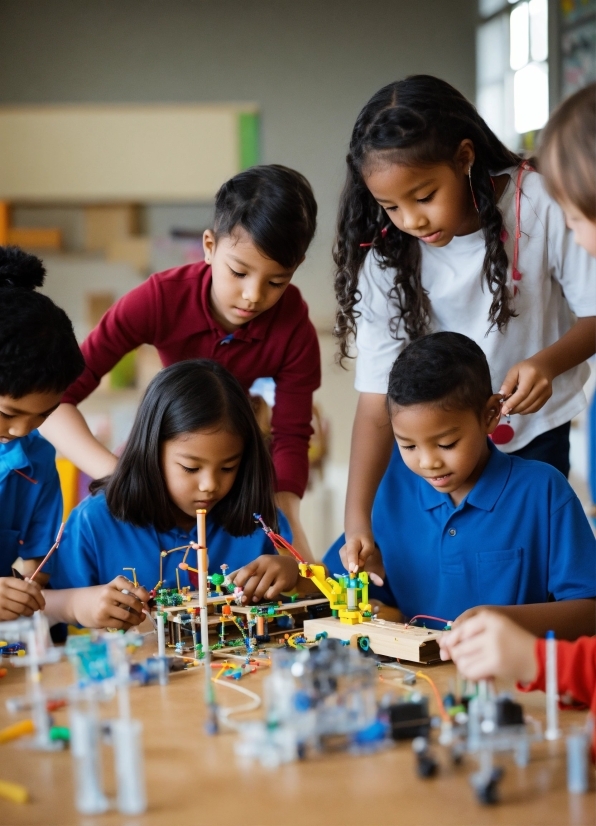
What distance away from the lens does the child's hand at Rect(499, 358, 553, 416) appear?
5.97ft

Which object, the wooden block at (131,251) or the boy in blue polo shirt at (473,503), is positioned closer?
the boy in blue polo shirt at (473,503)

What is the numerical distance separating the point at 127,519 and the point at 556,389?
3.28ft

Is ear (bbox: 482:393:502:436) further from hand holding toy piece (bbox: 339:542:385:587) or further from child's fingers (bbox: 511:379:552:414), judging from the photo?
hand holding toy piece (bbox: 339:542:385:587)

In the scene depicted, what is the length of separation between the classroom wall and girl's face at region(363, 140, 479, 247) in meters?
5.07

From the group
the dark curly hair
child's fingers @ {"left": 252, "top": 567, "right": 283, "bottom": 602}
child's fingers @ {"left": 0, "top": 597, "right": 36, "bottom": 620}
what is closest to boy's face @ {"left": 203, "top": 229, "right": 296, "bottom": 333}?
the dark curly hair

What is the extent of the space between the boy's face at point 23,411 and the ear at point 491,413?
839 millimetres

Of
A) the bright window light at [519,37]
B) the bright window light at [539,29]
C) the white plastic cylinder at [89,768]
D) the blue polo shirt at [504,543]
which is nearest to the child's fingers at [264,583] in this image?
the blue polo shirt at [504,543]

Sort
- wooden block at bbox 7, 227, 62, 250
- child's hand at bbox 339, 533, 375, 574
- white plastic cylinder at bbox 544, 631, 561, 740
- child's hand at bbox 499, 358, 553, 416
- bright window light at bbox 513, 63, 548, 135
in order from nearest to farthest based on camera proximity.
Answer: white plastic cylinder at bbox 544, 631, 561, 740
child's hand at bbox 499, 358, 553, 416
child's hand at bbox 339, 533, 375, 574
bright window light at bbox 513, 63, 548, 135
wooden block at bbox 7, 227, 62, 250

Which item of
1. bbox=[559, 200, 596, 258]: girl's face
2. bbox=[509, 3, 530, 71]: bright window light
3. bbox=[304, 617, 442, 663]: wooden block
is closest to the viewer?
bbox=[559, 200, 596, 258]: girl's face

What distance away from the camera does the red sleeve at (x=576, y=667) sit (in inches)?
47.8

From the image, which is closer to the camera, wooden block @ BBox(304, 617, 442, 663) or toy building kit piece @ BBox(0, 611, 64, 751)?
toy building kit piece @ BBox(0, 611, 64, 751)

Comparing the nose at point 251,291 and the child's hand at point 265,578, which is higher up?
the nose at point 251,291

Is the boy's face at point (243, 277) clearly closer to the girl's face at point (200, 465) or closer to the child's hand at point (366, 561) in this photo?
the girl's face at point (200, 465)

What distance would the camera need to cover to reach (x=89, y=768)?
1009 millimetres
